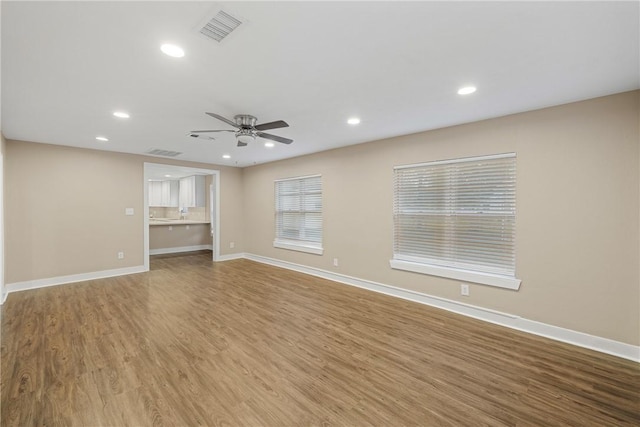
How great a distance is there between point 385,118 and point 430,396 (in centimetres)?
289

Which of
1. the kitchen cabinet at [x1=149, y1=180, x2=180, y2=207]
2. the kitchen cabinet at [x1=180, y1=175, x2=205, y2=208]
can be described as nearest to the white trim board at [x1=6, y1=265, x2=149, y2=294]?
the kitchen cabinet at [x1=180, y1=175, x2=205, y2=208]

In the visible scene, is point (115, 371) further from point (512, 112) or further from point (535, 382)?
point (512, 112)

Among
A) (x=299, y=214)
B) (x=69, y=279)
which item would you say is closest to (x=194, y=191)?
(x=69, y=279)

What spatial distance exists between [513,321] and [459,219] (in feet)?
4.33

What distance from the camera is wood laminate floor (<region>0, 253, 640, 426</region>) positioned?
179 cm

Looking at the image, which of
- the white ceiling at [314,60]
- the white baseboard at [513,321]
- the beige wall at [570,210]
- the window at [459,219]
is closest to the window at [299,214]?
the white baseboard at [513,321]

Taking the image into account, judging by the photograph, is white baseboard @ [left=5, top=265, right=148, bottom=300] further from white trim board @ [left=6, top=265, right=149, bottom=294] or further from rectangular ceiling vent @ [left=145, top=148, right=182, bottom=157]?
rectangular ceiling vent @ [left=145, top=148, right=182, bottom=157]

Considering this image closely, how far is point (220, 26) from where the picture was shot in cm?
166

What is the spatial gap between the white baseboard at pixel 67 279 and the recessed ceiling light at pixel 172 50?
505 centimetres

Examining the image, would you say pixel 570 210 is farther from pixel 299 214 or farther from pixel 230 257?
pixel 230 257

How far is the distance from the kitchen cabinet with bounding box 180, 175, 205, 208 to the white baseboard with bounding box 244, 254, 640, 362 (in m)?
5.68

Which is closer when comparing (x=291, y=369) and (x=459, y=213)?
(x=291, y=369)

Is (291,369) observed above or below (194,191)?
below

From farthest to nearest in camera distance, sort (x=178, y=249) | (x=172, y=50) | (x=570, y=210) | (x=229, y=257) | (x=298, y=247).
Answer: (x=178, y=249) → (x=229, y=257) → (x=298, y=247) → (x=570, y=210) → (x=172, y=50)
